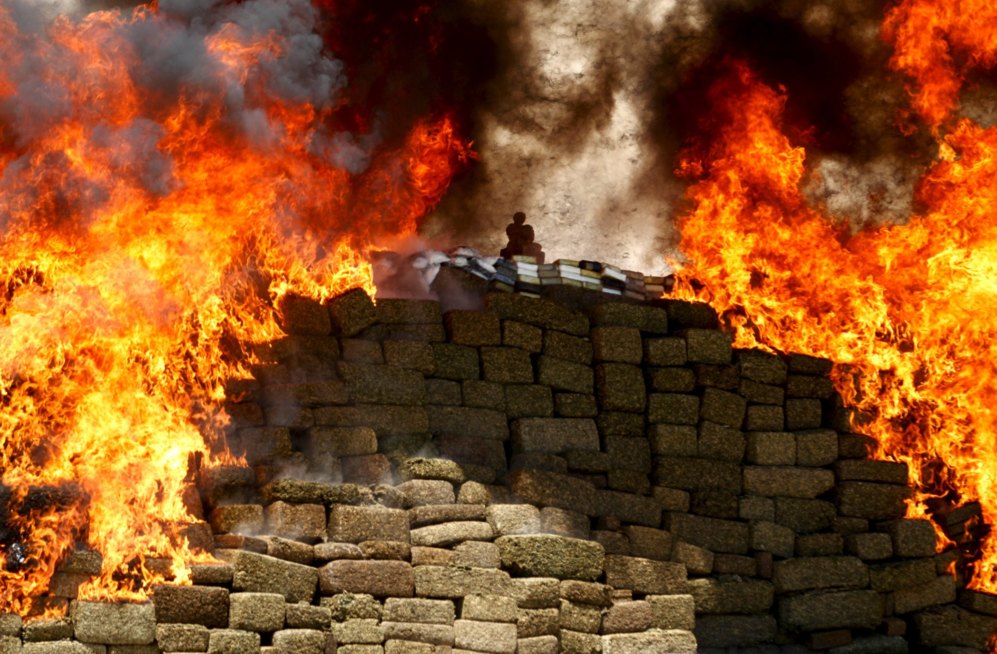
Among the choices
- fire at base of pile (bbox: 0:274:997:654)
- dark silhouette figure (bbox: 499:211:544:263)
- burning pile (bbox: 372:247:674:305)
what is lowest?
fire at base of pile (bbox: 0:274:997:654)

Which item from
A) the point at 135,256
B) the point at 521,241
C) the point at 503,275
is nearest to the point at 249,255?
the point at 135,256

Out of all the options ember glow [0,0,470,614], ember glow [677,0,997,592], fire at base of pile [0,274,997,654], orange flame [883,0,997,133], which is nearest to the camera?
ember glow [0,0,470,614]

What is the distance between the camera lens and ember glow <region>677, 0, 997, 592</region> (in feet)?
51.1

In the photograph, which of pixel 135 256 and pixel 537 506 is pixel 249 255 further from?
pixel 537 506

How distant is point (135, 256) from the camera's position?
12.9 metres

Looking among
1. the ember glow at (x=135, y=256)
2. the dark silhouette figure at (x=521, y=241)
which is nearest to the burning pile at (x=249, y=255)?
the ember glow at (x=135, y=256)

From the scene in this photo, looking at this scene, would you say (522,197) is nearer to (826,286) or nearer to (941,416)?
(826,286)

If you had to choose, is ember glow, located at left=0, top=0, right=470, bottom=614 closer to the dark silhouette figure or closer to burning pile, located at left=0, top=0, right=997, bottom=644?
burning pile, located at left=0, top=0, right=997, bottom=644

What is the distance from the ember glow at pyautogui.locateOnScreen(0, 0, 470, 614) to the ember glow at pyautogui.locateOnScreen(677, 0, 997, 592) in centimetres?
404

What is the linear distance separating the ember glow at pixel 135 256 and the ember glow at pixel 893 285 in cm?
404

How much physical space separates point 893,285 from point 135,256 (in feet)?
25.9

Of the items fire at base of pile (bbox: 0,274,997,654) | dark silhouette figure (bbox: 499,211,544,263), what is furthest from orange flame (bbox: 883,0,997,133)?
dark silhouette figure (bbox: 499,211,544,263)

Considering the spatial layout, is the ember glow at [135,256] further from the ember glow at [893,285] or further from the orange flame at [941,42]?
the orange flame at [941,42]

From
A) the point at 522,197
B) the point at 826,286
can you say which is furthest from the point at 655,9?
the point at 826,286
